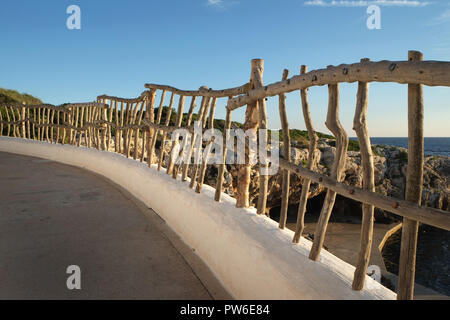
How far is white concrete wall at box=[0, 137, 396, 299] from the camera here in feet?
4.86

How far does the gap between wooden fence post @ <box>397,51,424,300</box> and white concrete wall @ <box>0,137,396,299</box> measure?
214 mm

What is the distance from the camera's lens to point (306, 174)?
1.78 m

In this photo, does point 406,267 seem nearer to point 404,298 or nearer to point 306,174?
point 404,298

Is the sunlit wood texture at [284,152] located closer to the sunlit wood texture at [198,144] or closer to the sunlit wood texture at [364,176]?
the sunlit wood texture at [364,176]

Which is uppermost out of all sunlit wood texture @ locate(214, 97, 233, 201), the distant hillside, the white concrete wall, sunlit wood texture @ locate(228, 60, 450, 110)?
the distant hillside

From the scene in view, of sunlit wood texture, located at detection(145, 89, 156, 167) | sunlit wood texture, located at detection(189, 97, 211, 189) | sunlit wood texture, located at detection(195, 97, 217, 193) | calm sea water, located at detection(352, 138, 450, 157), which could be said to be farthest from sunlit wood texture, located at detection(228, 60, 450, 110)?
calm sea water, located at detection(352, 138, 450, 157)

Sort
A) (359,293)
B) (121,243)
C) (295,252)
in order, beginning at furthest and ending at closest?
(121,243)
(295,252)
(359,293)

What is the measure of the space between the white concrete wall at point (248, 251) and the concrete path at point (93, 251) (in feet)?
0.43

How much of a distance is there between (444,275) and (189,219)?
14018 mm

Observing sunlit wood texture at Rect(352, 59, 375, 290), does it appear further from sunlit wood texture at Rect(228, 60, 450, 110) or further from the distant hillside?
the distant hillside

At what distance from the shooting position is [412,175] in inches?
47.1

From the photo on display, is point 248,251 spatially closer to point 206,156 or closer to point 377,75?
point 206,156

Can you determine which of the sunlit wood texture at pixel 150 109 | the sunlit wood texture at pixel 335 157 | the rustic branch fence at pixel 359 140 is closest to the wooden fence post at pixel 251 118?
the rustic branch fence at pixel 359 140
